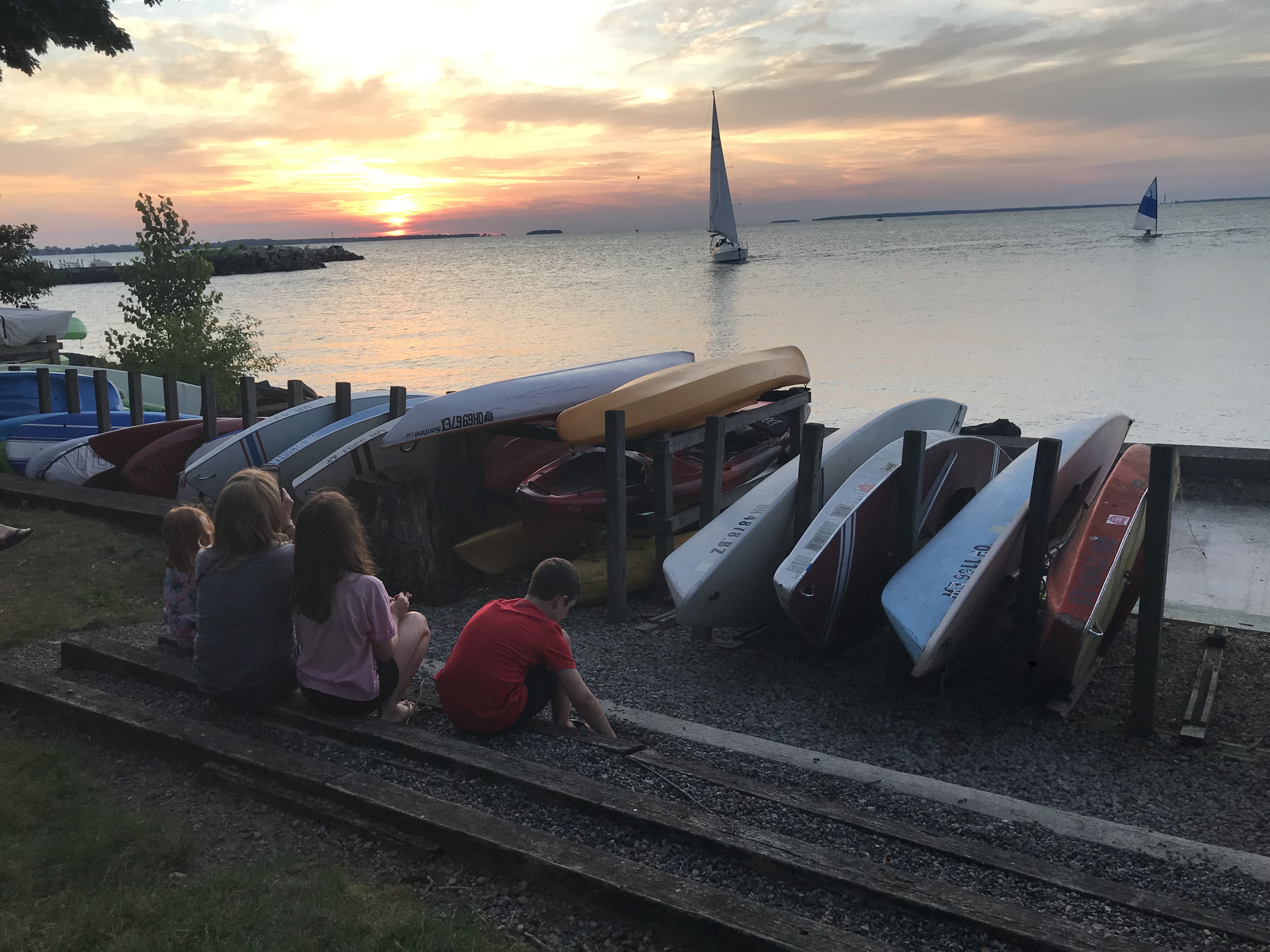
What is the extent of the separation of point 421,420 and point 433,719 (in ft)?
13.2

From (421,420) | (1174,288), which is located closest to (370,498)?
(421,420)

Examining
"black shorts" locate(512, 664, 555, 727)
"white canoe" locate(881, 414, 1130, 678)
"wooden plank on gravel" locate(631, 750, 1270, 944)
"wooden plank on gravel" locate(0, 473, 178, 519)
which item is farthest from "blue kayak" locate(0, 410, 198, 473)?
"wooden plank on gravel" locate(631, 750, 1270, 944)

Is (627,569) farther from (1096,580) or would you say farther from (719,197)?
(719,197)

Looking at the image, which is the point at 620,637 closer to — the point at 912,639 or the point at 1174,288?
the point at 912,639

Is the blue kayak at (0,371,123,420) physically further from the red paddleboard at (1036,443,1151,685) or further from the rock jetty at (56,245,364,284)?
the rock jetty at (56,245,364,284)

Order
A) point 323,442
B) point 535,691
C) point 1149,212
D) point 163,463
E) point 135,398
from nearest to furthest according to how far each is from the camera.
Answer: point 535,691, point 323,442, point 163,463, point 135,398, point 1149,212

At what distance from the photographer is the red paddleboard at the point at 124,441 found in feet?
32.0

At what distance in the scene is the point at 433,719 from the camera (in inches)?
167

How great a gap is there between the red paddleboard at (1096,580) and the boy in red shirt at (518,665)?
2499 mm

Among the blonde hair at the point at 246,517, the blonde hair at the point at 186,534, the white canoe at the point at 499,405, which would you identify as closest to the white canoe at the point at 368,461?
the white canoe at the point at 499,405

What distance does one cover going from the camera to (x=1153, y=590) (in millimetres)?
4500

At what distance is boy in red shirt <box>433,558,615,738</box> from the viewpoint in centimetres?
387

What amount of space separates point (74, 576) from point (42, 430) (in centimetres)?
517

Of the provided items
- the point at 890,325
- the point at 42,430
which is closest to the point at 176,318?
the point at 42,430
